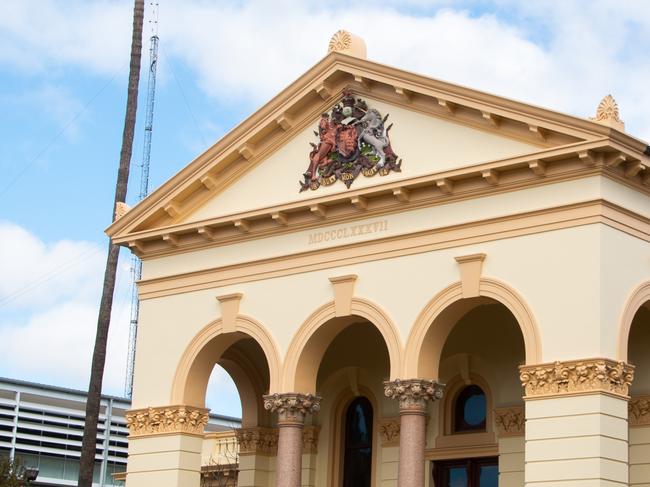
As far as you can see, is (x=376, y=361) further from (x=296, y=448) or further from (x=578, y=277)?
(x=578, y=277)

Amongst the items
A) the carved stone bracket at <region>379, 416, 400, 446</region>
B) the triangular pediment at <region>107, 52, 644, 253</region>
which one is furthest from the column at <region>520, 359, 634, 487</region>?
the carved stone bracket at <region>379, 416, 400, 446</region>

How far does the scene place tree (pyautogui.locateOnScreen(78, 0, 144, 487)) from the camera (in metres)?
33.6

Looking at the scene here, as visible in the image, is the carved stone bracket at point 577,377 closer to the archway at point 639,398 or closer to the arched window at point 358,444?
the archway at point 639,398

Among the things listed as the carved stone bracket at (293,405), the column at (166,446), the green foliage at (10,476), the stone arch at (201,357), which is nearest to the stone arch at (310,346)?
the carved stone bracket at (293,405)

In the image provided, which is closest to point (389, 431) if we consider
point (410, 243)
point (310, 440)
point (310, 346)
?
point (310, 440)

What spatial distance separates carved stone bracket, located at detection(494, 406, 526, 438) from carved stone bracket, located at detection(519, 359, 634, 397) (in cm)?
412

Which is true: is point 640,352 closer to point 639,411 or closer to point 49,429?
point 639,411

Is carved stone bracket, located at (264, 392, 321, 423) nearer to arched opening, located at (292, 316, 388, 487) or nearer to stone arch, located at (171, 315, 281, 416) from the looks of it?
stone arch, located at (171, 315, 281, 416)

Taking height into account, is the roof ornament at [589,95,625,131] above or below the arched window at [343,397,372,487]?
above

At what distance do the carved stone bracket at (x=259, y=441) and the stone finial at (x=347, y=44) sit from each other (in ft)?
29.1

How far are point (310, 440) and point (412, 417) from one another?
6.12m

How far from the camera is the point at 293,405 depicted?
89.9ft

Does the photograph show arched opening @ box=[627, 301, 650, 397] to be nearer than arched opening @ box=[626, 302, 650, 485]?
No

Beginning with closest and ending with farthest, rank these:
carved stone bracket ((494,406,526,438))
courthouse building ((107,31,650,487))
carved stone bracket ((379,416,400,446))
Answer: courthouse building ((107,31,650,487)) → carved stone bracket ((494,406,526,438)) → carved stone bracket ((379,416,400,446))
